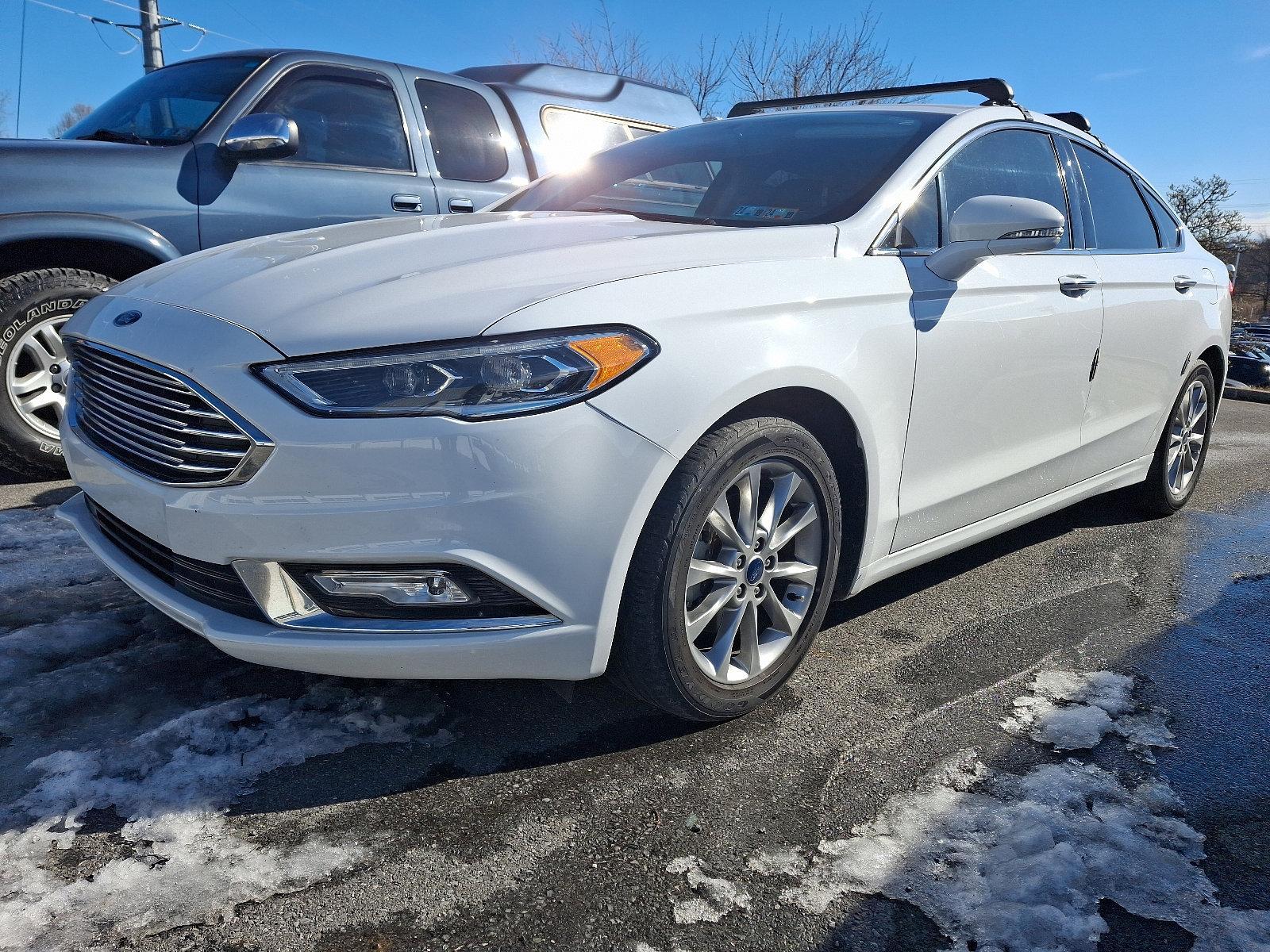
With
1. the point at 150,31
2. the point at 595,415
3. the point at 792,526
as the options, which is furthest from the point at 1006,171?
the point at 150,31

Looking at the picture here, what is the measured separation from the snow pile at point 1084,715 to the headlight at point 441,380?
56.4 inches

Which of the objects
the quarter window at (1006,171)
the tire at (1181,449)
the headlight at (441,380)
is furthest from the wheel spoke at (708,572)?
the tire at (1181,449)

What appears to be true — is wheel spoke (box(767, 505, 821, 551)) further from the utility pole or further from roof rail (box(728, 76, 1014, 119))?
the utility pole

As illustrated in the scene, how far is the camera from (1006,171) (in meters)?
3.27

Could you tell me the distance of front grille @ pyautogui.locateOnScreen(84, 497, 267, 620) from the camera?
6.64ft

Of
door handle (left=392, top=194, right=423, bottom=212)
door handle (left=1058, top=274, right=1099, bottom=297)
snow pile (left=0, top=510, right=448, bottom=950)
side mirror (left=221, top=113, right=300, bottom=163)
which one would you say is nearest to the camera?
snow pile (left=0, top=510, right=448, bottom=950)

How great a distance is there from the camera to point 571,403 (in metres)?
1.92

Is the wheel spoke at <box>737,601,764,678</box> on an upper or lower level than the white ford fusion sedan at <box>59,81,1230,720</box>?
lower

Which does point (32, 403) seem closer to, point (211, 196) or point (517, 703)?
point (211, 196)

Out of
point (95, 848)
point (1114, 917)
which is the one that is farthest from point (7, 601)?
point (1114, 917)

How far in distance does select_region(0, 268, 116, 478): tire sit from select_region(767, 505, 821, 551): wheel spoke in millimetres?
3097

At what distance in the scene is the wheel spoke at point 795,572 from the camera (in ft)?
7.94

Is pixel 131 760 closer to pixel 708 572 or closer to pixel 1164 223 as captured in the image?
pixel 708 572

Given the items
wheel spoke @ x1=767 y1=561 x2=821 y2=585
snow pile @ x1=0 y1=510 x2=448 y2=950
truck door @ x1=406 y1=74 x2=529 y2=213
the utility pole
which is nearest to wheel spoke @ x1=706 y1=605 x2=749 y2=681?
wheel spoke @ x1=767 y1=561 x2=821 y2=585
